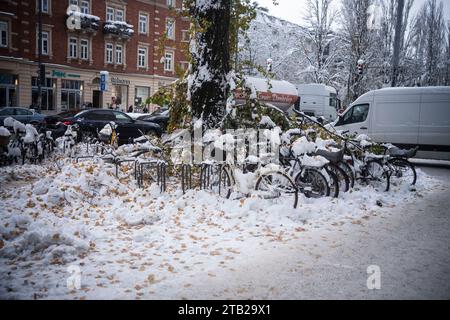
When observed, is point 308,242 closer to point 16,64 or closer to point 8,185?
point 8,185

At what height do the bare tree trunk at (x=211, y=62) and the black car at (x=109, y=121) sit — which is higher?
the bare tree trunk at (x=211, y=62)

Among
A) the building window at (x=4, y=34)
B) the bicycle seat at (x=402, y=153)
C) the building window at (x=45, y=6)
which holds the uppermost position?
the building window at (x=45, y=6)

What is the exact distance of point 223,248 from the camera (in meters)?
4.85

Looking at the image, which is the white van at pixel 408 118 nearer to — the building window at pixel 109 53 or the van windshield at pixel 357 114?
the van windshield at pixel 357 114

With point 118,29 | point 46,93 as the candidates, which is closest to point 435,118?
point 46,93

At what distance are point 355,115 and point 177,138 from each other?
8.23m

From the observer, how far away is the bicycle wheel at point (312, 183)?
276 inches

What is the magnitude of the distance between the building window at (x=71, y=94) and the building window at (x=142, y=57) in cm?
703

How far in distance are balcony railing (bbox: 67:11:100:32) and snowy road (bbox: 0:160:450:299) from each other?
29133 millimetres

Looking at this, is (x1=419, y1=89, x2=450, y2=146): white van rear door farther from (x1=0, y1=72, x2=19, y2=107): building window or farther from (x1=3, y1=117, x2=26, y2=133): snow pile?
(x1=0, y1=72, x2=19, y2=107): building window

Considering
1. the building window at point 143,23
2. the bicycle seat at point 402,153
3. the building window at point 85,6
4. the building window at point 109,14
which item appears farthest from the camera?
the building window at point 143,23

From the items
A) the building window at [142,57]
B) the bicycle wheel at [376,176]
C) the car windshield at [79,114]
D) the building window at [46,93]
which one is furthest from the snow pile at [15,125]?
the building window at [142,57]

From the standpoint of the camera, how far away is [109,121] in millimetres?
16047

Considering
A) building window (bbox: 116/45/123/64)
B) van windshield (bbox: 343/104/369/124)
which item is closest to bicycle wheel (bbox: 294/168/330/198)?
van windshield (bbox: 343/104/369/124)
